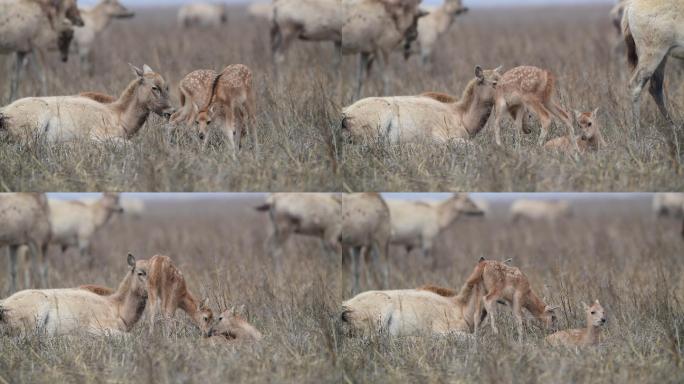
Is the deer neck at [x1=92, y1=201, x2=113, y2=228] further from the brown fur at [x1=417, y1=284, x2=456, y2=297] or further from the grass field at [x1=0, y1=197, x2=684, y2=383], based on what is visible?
the brown fur at [x1=417, y1=284, x2=456, y2=297]

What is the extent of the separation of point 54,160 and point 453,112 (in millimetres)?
3260

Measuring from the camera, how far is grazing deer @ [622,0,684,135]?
36.4 ft

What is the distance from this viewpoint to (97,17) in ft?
62.7

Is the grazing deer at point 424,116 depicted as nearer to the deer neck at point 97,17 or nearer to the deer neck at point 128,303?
the deer neck at point 128,303

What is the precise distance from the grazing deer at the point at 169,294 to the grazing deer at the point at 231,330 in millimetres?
128

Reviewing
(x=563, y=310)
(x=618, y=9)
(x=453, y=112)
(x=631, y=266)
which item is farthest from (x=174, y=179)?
(x=618, y=9)

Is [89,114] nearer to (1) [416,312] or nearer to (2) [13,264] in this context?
(1) [416,312]

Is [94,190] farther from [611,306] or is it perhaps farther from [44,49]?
[611,306]

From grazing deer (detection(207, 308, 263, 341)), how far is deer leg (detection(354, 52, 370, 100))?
2.45 meters

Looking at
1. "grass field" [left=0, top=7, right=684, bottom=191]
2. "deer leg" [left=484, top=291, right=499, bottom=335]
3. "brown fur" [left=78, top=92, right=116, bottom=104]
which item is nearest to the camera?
"grass field" [left=0, top=7, right=684, bottom=191]

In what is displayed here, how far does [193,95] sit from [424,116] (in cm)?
190

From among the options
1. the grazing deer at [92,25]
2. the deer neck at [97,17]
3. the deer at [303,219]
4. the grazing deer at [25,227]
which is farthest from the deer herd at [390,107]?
the deer neck at [97,17]

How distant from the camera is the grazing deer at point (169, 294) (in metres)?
10.5

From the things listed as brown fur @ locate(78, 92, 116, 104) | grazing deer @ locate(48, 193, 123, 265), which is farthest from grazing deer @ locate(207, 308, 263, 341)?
grazing deer @ locate(48, 193, 123, 265)
